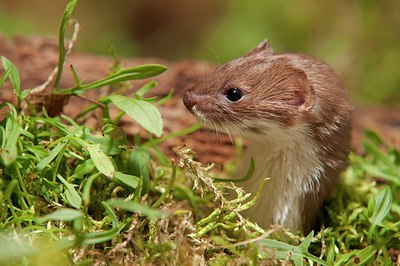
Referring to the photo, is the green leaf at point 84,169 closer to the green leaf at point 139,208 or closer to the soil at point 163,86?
the green leaf at point 139,208

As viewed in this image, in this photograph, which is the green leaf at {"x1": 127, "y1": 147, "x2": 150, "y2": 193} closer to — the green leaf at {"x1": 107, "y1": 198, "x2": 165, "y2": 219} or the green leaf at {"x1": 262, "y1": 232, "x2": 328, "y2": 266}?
the green leaf at {"x1": 107, "y1": 198, "x2": 165, "y2": 219}

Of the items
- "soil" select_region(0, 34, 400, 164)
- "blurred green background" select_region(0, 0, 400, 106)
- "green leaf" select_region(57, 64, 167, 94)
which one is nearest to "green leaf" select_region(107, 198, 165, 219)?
"green leaf" select_region(57, 64, 167, 94)

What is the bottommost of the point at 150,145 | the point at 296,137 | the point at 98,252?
the point at 98,252

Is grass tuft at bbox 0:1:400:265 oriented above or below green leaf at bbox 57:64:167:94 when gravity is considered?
below

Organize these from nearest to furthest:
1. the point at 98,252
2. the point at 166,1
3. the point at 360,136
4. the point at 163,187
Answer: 1. the point at 98,252
2. the point at 163,187
3. the point at 360,136
4. the point at 166,1

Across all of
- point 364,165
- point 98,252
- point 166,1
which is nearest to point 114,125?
point 98,252

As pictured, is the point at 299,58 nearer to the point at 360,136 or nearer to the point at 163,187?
the point at 163,187
